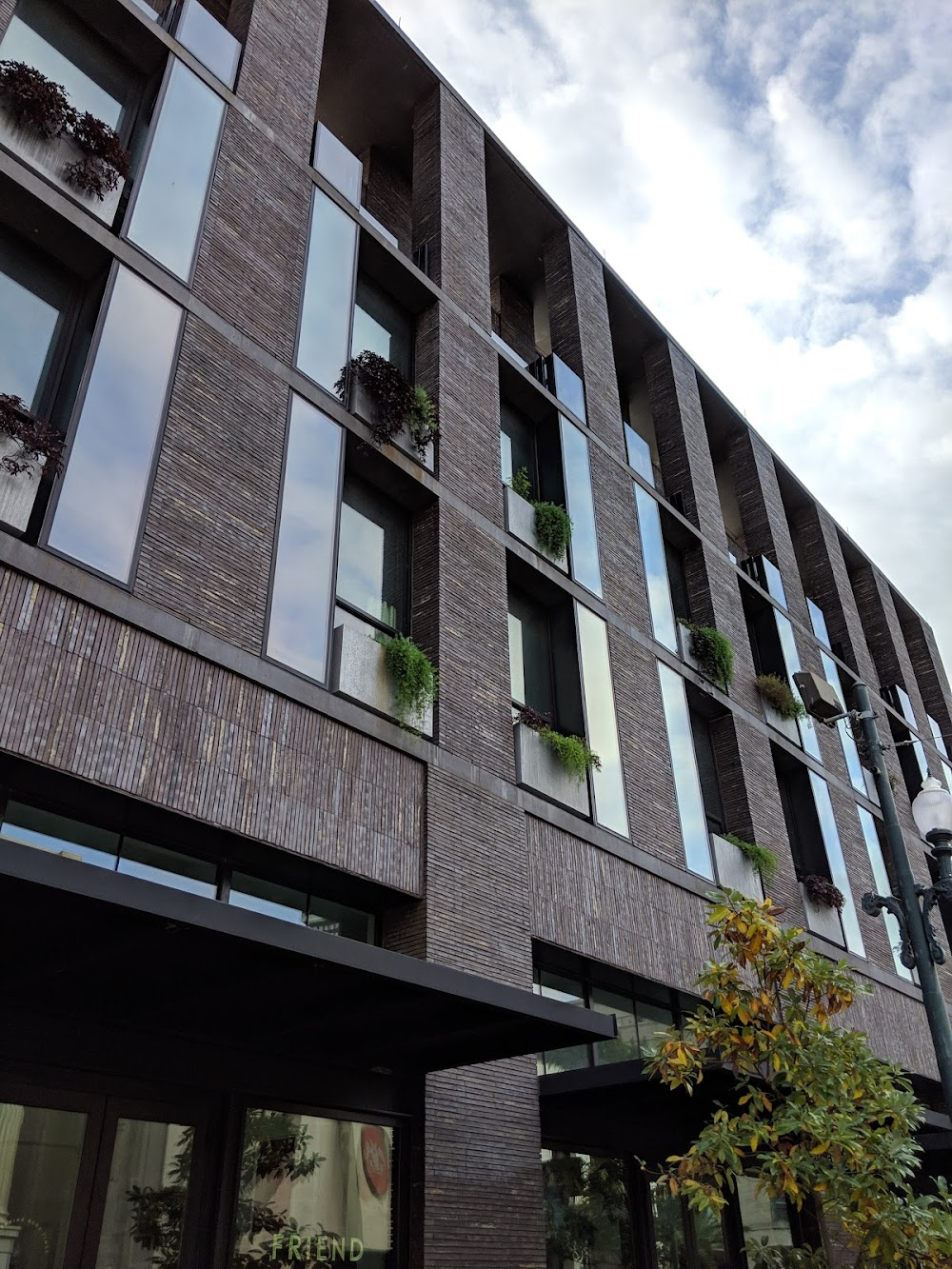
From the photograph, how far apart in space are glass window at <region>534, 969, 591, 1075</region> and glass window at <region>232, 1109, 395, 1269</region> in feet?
9.56

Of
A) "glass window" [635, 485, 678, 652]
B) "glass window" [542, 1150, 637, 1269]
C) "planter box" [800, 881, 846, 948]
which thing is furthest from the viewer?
"planter box" [800, 881, 846, 948]

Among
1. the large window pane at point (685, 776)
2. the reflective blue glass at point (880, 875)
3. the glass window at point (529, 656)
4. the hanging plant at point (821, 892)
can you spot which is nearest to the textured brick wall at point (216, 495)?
the glass window at point (529, 656)

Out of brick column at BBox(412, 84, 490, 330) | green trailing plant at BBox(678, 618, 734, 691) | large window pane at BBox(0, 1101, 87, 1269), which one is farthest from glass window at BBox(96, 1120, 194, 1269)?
green trailing plant at BBox(678, 618, 734, 691)

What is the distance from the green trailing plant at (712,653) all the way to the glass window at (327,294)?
8886 millimetres

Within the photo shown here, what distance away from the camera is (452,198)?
18.3m

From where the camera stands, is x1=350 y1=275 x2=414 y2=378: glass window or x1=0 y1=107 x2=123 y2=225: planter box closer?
x1=0 y1=107 x2=123 y2=225: planter box

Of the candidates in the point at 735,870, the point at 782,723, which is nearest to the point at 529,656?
the point at 735,870

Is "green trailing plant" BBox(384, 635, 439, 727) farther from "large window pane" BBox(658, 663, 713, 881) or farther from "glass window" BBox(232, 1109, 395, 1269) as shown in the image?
"large window pane" BBox(658, 663, 713, 881)

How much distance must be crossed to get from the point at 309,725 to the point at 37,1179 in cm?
472

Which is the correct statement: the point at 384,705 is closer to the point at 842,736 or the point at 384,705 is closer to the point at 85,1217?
the point at 85,1217

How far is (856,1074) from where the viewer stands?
8641 millimetres

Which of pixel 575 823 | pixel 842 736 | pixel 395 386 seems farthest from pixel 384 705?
pixel 842 736

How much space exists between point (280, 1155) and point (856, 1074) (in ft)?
16.8

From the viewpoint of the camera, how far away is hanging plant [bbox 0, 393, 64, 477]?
9.40 meters
